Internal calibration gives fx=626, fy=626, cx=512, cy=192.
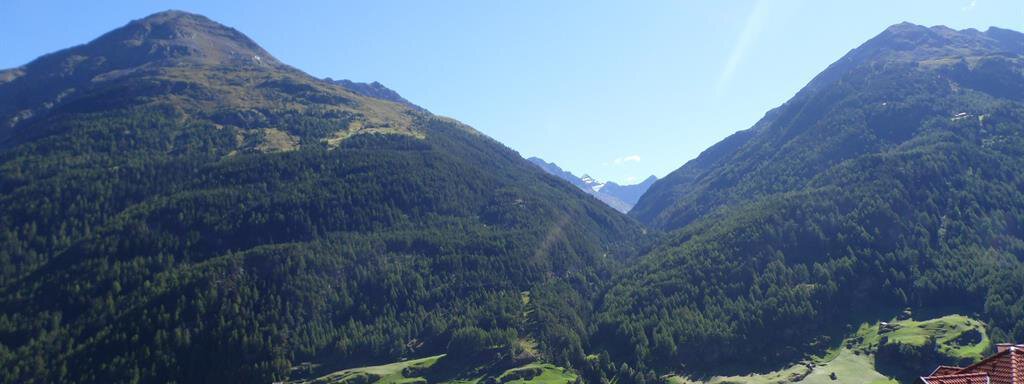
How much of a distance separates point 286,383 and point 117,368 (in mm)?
51019

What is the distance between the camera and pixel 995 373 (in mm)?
34375

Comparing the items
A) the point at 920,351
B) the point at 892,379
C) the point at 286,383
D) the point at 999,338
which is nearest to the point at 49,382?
the point at 286,383

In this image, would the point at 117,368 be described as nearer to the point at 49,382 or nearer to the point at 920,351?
the point at 49,382

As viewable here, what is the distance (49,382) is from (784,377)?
22665cm

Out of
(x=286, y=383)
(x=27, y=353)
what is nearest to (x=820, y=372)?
(x=286, y=383)

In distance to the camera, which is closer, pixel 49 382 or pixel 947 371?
pixel 947 371

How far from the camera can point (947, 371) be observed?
37031 mm

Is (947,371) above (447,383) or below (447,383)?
above

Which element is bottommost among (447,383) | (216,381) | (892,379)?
(892,379)

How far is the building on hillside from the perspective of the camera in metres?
33.3

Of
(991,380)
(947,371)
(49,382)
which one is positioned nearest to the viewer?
(991,380)

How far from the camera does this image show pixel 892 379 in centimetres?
19112

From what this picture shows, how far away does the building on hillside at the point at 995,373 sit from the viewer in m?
33.3

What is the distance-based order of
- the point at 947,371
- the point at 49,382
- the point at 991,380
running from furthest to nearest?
the point at 49,382, the point at 947,371, the point at 991,380
